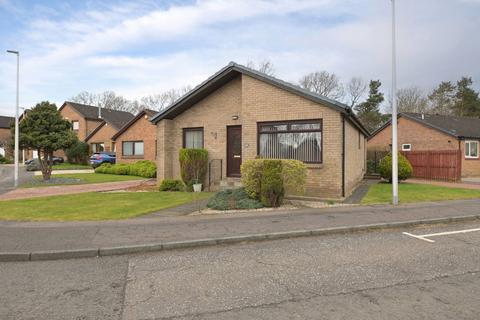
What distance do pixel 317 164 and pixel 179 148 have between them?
265 inches

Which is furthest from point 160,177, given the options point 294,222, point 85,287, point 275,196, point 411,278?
point 411,278

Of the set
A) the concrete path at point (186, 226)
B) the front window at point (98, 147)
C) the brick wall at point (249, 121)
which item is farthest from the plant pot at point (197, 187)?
the front window at point (98, 147)

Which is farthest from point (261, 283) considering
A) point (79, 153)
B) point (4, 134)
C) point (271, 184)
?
point (4, 134)

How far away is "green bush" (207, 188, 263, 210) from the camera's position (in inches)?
418

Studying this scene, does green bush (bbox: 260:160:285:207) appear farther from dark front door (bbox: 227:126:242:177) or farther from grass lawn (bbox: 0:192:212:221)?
dark front door (bbox: 227:126:242:177)

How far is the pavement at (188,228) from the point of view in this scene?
655cm

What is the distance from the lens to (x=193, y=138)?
1628 centimetres

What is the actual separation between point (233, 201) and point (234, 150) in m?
4.48

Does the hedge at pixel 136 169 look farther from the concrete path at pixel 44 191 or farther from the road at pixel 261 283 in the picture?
the road at pixel 261 283

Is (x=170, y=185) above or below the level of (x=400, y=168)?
below

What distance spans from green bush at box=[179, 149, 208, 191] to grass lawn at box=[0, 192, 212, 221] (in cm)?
103

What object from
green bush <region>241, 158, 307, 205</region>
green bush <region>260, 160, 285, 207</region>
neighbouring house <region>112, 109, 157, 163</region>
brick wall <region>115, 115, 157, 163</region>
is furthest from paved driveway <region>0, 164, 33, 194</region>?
green bush <region>260, 160, 285, 207</region>

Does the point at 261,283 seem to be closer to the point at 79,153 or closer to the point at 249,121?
the point at 249,121

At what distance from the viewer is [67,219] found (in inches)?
357
